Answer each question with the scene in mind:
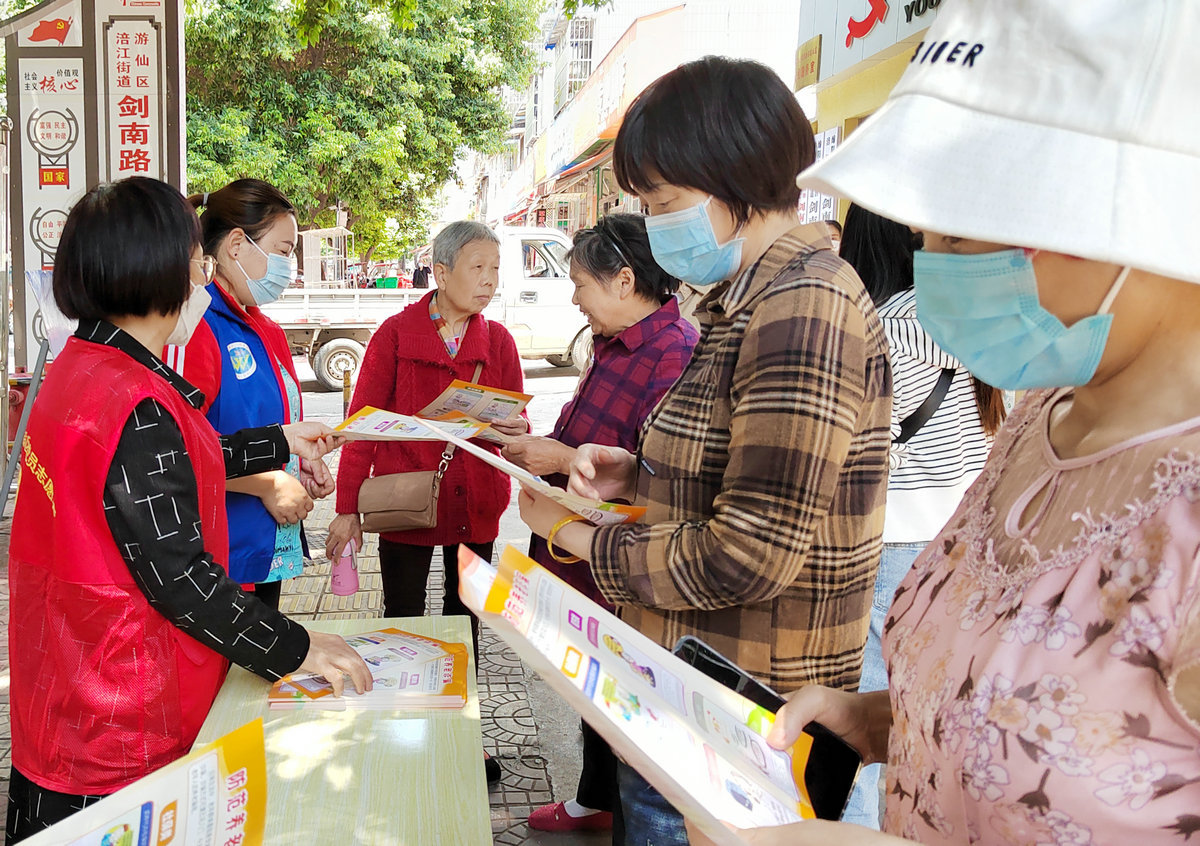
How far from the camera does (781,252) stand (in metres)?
1.49

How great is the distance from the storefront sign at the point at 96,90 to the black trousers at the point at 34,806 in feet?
13.0

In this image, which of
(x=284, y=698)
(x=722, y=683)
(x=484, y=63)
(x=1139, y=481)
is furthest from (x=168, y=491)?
(x=484, y=63)

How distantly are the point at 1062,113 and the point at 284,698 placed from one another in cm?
165

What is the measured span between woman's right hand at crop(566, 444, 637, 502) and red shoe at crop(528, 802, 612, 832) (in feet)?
4.60

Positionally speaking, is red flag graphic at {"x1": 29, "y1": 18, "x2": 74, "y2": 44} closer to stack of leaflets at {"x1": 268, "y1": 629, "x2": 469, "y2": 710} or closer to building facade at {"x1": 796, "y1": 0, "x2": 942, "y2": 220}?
building facade at {"x1": 796, "y1": 0, "x2": 942, "y2": 220}

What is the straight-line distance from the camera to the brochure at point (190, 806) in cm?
90

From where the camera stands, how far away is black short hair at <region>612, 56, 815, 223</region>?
4.89 feet

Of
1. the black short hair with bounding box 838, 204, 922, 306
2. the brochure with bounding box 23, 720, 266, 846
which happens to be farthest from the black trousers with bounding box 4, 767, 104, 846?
the black short hair with bounding box 838, 204, 922, 306

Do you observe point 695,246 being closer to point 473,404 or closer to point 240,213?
point 473,404

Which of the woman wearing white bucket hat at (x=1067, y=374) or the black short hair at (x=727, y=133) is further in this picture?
the black short hair at (x=727, y=133)

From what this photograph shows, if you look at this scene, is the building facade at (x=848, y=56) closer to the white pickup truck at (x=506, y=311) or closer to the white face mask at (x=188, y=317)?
the white face mask at (x=188, y=317)

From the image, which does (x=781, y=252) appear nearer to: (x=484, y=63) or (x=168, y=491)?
(x=168, y=491)

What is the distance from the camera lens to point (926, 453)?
96.7 inches

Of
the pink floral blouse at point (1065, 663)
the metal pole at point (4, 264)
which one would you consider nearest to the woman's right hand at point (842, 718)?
the pink floral blouse at point (1065, 663)
